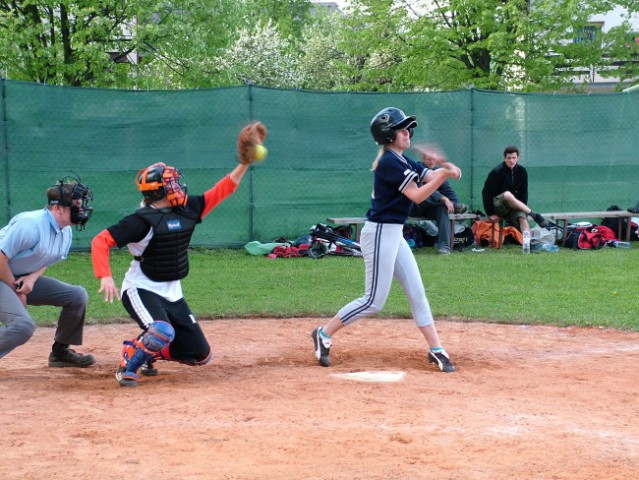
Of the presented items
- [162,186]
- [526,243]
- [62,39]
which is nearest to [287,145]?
[526,243]

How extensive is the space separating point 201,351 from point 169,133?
739 centimetres

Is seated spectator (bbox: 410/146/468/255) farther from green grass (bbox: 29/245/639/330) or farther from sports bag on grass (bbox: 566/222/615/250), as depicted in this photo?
sports bag on grass (bbox: 566/222/615/250)

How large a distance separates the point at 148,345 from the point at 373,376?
158 centimetres

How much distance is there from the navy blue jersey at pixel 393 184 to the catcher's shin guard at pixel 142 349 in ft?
5.60

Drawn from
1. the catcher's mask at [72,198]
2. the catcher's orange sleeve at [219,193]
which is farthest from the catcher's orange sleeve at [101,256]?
the catcher's orange sleeve at [219,193]

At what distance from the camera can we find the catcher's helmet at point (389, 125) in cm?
602

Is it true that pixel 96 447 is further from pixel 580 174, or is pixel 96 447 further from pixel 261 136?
pixel 580 174

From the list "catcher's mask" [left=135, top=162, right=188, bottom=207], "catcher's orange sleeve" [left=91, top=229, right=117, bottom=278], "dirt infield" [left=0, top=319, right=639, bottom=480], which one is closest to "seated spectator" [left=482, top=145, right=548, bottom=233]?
"dirt infield" [left=0, top=319, right=639, bottom=480]

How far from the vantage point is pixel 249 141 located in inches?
238

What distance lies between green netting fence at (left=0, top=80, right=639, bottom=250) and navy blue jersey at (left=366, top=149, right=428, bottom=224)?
7115 millimetres

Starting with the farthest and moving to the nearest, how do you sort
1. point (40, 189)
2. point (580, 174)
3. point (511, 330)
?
1. point (580, 174)
2. point (40, 189)
3. point (511, 330)

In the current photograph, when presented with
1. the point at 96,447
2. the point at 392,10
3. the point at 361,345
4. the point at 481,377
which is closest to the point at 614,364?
the point at 481,377

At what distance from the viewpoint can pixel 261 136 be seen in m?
6.17

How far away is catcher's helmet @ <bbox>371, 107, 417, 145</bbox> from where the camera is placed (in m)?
6.02
